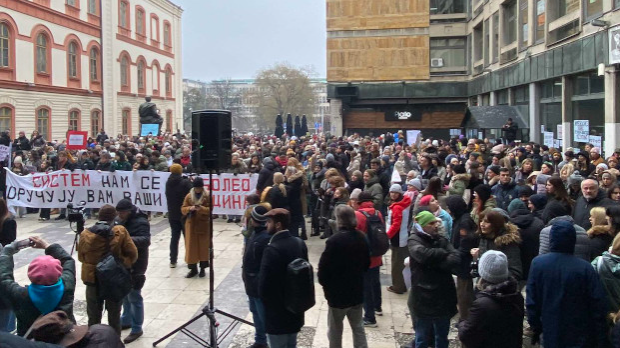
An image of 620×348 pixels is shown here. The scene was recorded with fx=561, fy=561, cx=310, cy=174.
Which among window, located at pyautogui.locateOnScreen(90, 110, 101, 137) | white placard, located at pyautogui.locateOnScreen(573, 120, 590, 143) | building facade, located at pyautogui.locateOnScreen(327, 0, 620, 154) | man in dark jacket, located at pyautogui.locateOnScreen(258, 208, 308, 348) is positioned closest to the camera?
man in dark jacket, located at pyautogui.locateOnScreen(258, 208, 308, 348)

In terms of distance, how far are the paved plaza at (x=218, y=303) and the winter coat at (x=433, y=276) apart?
1.44 meters

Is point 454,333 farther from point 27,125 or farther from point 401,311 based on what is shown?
point 27,125

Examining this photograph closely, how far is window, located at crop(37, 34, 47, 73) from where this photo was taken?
111 ft

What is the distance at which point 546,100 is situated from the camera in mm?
21734

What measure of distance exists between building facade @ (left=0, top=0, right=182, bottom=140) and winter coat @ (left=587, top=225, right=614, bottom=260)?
3123 cm

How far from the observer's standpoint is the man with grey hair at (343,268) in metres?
5.84

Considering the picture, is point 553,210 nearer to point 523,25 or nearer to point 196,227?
point 196,227

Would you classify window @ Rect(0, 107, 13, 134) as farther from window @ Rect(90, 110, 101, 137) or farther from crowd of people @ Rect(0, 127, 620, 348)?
crowd of people @ Rect(0, 127, 620, 348)

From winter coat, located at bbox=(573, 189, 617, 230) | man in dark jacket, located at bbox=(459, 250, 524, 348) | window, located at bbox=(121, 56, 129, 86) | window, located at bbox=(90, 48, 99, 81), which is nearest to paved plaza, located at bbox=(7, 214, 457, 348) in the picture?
winter coat, located at bbox=(573, 189, 617, 230)

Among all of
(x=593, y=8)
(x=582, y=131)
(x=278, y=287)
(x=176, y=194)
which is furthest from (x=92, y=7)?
(x=278, y=287)

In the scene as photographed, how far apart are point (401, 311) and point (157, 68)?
156 ft

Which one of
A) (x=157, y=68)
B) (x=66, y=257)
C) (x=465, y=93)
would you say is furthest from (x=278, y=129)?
(x=66, y=257)

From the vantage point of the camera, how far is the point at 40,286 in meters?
4.75

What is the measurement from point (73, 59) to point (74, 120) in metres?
4.12
